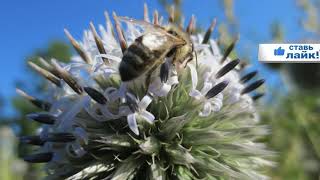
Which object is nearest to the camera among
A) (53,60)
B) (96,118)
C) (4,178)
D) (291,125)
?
(96,118)

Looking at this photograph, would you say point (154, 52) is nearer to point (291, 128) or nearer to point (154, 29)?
point (154, 29)

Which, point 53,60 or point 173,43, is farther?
point 53,60

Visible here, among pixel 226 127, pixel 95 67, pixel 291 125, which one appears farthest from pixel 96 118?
pixel 291 125

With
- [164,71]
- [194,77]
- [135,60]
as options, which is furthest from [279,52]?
[135,60]

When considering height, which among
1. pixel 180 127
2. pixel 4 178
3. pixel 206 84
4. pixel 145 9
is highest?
pixel 145 9

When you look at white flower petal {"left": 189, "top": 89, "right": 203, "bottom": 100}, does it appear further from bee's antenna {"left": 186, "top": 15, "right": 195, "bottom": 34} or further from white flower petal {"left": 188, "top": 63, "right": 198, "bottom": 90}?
bee's antenna {"left": 186, "top": 15, "right": 195, "bottom": 34}

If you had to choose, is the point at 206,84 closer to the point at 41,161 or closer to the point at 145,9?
the point at 145,9

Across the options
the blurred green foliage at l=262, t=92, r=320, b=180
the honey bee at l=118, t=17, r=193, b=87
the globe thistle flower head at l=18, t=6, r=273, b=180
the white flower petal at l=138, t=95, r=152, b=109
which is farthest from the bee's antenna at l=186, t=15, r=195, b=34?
the blurred green foliage at l=262, t=92, r=320, b=180

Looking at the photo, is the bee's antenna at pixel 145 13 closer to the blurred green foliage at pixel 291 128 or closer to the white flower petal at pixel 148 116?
the white flower petal at pixel 148 116
